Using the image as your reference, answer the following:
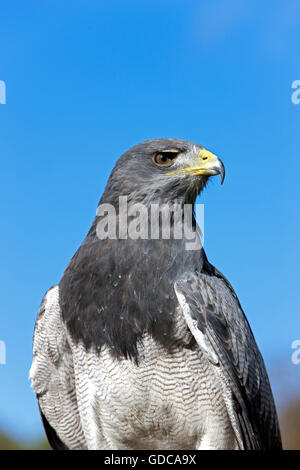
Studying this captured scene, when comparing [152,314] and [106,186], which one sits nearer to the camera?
[152,314]

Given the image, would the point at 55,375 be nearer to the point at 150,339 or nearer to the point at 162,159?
the point at 150,339

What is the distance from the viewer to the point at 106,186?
250 inches

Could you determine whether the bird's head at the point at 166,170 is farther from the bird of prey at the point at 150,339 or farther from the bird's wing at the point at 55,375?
the bird's wing at the point at 55,375

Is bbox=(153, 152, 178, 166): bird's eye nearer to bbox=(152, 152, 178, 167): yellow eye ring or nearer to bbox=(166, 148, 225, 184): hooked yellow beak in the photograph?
bbox=(152, 152, 178, 167): yellow eye ring

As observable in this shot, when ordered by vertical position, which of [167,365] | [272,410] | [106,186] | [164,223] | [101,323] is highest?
[106,186]

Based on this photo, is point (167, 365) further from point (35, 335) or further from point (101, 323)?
point (35, 335)

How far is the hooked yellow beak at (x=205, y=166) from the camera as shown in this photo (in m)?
6.13

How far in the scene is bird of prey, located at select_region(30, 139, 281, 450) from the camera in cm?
546

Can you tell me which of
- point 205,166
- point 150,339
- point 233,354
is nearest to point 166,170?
point 205,166

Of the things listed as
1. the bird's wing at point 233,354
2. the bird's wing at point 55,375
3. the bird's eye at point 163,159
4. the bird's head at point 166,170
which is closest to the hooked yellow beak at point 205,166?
the bird's head at point 166,170

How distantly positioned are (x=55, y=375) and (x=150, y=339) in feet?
4.73

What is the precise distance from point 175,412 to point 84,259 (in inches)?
71.7

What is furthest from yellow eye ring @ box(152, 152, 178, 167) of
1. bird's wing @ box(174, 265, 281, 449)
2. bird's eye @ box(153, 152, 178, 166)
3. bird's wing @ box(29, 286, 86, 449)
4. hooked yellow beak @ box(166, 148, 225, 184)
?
bird's wing @ box(29, 286, 86, 449)

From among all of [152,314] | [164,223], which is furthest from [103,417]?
[164,223]
